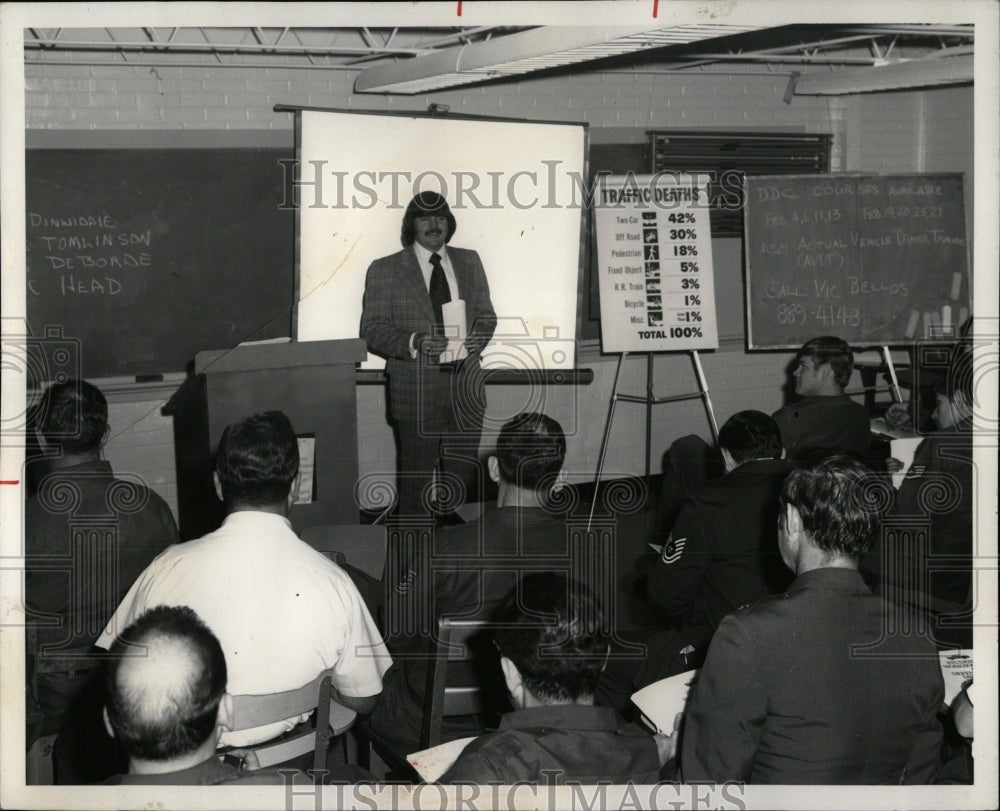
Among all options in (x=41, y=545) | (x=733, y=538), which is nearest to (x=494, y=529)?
(x=733, y=538)

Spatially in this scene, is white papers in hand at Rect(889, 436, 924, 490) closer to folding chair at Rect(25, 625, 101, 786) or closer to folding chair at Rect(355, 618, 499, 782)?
folding chair at Rect(355, 618, 499, 782)

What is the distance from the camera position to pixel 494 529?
2732 millimetres

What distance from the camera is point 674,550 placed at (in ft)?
9.53

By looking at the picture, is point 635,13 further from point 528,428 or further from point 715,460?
point 715,460

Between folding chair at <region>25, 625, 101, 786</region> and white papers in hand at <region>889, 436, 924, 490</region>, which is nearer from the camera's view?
folding chair at <region>25, 625, 101, 786</region>

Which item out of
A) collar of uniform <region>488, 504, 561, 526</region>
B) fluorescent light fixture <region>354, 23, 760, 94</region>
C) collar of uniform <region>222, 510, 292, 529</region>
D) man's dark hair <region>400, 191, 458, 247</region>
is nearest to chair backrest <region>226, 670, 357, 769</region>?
collar of uniform <region>222, 510, 292, 529</region>

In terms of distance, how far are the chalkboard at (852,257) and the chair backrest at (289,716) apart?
→ 14.2 ft

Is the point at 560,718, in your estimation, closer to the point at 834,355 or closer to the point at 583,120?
the point at 834,355

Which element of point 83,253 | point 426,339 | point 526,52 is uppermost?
point 526,52

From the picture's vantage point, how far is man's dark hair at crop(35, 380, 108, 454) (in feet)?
9.86

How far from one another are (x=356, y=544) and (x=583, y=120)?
331 centimetres

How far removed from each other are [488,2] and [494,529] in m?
1.33

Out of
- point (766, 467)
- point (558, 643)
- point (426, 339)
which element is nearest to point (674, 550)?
point (766, 467)

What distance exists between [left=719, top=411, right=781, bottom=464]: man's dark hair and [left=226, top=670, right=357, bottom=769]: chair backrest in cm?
152
